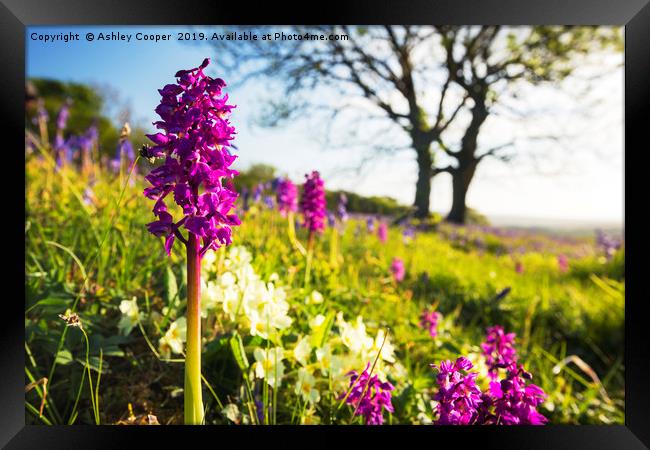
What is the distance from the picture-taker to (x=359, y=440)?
5.31 feet

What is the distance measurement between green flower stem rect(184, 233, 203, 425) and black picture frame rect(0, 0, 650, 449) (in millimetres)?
327

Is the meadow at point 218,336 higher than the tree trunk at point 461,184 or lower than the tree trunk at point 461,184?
lower

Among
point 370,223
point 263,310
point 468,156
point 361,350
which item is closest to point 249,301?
point 263,310

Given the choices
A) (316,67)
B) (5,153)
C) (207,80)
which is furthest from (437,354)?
(316,67)

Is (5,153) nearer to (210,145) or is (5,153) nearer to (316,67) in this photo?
(210,145)

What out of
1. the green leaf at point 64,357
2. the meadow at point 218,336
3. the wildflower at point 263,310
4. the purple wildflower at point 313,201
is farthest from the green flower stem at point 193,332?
the purple wildflower at point 313,201

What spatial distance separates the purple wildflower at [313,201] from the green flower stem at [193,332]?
1.20 meters

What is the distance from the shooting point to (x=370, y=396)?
A: 156 cm

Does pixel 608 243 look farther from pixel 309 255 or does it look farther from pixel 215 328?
pixel 215 328

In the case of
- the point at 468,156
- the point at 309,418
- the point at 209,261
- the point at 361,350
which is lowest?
the point at 309,418

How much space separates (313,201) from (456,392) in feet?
4.14

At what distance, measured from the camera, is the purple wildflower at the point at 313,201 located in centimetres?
235

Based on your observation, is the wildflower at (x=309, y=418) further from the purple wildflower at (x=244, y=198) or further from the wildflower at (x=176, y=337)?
the purple wildflower at (x=244, y=198)

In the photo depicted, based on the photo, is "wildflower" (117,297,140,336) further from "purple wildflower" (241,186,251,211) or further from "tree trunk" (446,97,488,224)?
"tree trunk" (446,97,488,224)
